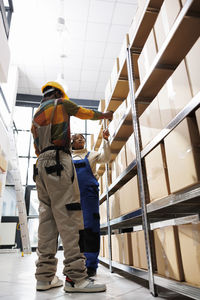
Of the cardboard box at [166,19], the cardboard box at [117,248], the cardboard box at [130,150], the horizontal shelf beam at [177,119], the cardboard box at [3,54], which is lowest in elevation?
the cardboard box at [117,248]

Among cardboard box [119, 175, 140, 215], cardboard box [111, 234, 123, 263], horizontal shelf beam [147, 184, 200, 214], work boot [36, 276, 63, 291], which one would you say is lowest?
work boot [36, 276, 63, 291]

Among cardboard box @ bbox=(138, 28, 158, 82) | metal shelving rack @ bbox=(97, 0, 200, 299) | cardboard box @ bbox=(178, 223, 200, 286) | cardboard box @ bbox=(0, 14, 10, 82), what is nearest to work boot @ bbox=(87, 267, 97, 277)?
metal shelving rack @ bbox=(97, 0, 200, 299)

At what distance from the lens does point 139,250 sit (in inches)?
72.5

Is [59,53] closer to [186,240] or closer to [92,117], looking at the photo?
[92,117]

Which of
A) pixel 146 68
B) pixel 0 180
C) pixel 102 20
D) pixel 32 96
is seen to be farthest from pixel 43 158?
pixel 32 96

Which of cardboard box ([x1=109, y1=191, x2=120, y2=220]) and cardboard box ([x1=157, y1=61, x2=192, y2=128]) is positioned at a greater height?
cardboard box ([x1=157, y1=61, x2=192, y2=128])

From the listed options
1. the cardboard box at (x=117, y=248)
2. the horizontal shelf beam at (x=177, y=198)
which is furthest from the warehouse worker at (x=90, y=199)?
the horizontal shelf beam at (x=177, y=198)

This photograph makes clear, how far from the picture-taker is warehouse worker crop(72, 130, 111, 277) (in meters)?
2.26

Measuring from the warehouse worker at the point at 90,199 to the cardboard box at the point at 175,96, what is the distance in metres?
0.87

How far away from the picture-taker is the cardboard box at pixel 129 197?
1950 millimetres

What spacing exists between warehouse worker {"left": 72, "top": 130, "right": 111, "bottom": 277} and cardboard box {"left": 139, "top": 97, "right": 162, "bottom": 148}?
555mm

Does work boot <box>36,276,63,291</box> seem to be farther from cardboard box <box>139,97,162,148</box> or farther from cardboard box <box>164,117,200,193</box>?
cardboard box <box>139,97,162,148</box>

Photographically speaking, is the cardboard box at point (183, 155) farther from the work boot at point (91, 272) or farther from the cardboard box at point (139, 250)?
the work boot at point (91, 272)

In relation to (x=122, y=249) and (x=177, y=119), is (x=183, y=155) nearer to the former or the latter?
(x=177, y=119)
